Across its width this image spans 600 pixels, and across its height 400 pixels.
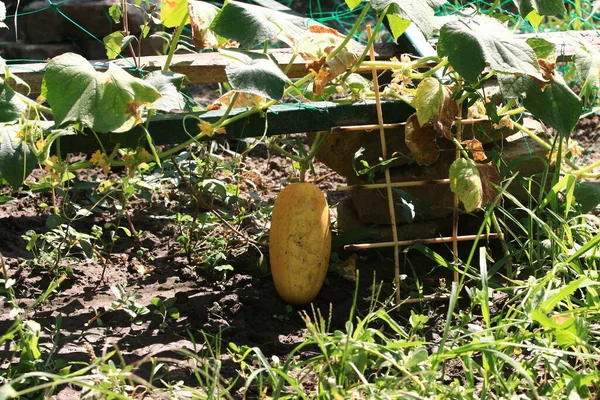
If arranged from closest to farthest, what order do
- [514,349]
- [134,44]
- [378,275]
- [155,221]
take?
[514,349]
[378,275]
[155,221]
[134,44]

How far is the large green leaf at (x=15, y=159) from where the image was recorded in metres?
2.04

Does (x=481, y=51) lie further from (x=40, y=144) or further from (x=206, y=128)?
(x=40, y=144)

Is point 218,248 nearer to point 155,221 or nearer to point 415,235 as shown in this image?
point 155,221

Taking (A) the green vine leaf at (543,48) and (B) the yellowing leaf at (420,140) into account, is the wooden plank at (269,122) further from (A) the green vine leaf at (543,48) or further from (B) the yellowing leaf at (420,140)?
(A) the green vine leaf at (543,48)

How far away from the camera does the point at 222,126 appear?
222 centimetres

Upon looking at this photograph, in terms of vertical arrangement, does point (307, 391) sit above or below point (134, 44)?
above

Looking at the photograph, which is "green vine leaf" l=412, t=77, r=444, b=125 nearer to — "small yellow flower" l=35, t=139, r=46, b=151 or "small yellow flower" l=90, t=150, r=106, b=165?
"small yellow flower" l=90, t=150, r=106, b=165

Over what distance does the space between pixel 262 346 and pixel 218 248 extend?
1.92 feet

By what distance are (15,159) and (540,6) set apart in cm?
144

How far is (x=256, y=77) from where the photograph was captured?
6.58 ft

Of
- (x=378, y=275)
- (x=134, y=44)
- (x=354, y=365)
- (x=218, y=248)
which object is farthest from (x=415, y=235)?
(x=134, y=44)

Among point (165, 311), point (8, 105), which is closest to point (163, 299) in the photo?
point (165, 311)

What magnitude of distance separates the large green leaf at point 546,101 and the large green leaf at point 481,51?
11cm

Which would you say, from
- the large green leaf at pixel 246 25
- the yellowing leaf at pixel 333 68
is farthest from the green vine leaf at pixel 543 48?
the large green leaf at pixel 246 25
